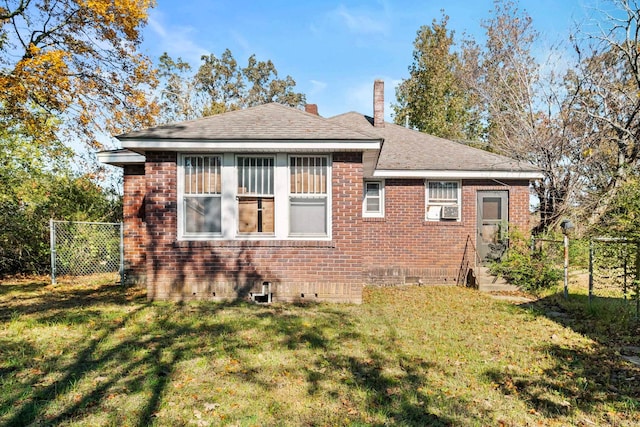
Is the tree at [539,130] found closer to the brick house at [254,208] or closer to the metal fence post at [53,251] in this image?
the brick house at [254,208]

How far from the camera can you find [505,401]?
3.89 meters

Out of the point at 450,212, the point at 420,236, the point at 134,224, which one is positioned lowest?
the point at 420,236

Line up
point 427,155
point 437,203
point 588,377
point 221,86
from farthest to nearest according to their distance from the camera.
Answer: point 221,86, point 427,155, point 437,203, point 588,377

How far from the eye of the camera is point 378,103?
1319 centimetres

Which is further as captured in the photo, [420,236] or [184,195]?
[420,236]

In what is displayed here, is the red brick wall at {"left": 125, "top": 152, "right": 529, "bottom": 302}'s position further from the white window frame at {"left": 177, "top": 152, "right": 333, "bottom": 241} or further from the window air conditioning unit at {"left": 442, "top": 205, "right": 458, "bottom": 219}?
the window air conditioning unit at {"left": 442, "top": 205, "right": 458, "bottom": 219}

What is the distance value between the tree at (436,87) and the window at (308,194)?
16751 millimetres

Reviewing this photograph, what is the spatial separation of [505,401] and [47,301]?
8913mm

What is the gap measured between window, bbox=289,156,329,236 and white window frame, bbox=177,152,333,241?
7cm

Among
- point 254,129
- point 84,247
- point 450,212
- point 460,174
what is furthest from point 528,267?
point 84,247

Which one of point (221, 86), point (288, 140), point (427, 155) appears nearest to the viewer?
point (288, 140)

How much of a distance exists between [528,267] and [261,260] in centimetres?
736

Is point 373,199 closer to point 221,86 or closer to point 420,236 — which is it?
point 420,236

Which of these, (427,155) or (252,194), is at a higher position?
(427,155)
